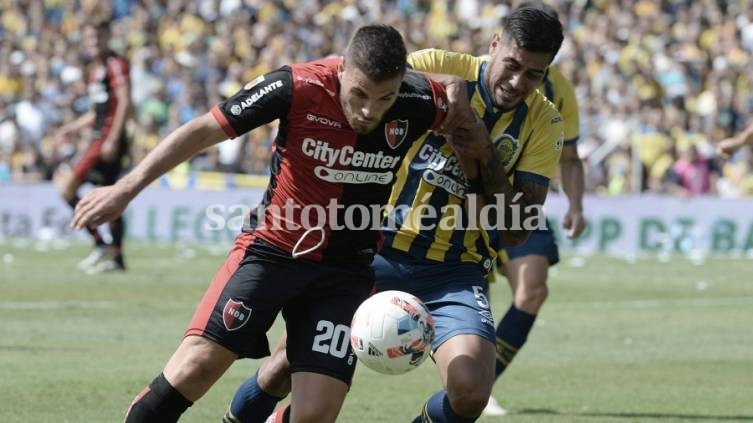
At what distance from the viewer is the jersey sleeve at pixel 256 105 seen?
6.43 m

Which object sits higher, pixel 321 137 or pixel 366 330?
pixel 321 137

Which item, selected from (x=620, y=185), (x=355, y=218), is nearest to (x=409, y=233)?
(x=355, y=218)

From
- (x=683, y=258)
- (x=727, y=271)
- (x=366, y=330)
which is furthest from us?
(x=683, y=258)

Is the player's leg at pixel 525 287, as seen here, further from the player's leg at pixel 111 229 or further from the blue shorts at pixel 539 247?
the player's leg at pixel 111 229

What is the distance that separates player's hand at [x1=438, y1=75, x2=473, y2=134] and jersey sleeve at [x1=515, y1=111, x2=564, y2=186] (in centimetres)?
72

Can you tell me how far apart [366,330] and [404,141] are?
959 millimetres

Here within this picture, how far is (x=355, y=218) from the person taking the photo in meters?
6.90

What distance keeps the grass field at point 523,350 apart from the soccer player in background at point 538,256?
0.52 m

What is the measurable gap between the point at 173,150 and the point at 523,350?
21.8ft

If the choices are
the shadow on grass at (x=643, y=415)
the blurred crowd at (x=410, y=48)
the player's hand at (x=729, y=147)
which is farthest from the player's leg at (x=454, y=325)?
the blurred crowd at (x=410, y=48)

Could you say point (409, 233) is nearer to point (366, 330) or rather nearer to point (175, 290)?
point (366, 330)

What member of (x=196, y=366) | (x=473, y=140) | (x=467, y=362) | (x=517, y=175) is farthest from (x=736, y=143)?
(x=196, y=366)

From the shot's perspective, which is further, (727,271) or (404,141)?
(727,271)

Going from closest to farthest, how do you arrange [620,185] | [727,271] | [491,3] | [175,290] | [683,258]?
[175,290] → [727,271] → [683,258] → [620,185] → [491,3]
